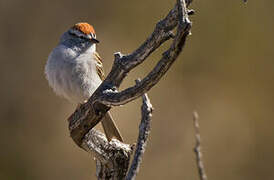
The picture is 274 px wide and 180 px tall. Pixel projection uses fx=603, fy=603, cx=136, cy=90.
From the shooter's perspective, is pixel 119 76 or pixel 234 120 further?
pixel 234 120

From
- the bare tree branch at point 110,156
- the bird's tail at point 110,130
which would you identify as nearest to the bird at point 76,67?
the bird's tail at point 110,130

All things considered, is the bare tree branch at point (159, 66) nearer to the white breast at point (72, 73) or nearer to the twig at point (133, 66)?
the twig at point (133, 66)

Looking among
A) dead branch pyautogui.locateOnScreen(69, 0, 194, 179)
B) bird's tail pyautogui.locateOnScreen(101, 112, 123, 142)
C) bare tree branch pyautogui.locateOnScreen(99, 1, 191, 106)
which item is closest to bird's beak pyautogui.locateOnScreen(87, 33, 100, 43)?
bird's tail pyautogui.locateOnScreen(101, 112, 123, 142)

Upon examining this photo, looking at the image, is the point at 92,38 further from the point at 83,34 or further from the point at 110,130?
the point at 110,130

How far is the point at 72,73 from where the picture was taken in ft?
18.5

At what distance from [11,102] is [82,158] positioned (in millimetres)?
1256

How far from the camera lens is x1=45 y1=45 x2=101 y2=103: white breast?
18.5 ft

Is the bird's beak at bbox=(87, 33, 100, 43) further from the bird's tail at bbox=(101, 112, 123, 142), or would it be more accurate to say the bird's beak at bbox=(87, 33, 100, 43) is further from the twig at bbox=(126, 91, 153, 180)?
the twig at bbox=(126, 91, 153, 180)

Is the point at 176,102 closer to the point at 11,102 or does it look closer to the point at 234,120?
the point at 234,120

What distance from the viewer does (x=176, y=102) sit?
8.45 m

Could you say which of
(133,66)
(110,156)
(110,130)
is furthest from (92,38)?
(133,66)

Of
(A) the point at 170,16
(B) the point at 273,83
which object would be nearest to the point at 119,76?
(A) the point at 170,16

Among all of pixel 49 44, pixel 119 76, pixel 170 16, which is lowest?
pixel 119 76

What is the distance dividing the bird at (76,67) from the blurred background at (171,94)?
2464mm
